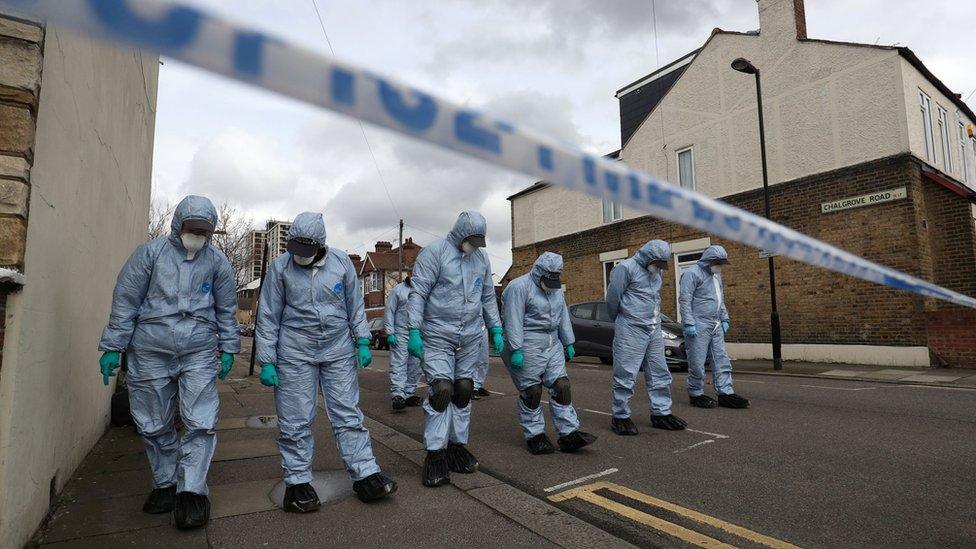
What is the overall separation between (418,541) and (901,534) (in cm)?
256

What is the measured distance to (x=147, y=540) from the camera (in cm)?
295

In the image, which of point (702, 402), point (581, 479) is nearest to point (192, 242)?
point (581, 479)

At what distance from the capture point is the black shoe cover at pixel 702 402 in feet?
21.9

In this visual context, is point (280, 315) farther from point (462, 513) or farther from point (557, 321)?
point (557, 321)

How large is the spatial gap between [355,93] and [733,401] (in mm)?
6605

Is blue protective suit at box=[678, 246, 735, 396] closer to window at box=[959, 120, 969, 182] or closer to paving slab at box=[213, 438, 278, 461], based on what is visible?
paving slab at box=[213, 438, 278, 461]

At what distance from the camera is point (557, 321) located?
4.97 meters

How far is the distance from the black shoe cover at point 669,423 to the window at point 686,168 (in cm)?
1185

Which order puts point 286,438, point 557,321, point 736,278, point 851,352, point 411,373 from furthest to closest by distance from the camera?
point 736,278 → point 851,352 → point 411,373 → point 557,321 → point 286,438

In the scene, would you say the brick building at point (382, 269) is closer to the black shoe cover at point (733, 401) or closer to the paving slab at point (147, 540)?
the black shoe cover at point (733, 401)

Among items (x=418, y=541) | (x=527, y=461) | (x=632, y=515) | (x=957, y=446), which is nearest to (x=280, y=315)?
(x=418, y=541)

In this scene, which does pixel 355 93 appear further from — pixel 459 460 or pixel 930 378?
pixel 930 378

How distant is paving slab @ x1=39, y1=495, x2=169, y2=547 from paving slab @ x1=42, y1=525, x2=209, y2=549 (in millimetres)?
72

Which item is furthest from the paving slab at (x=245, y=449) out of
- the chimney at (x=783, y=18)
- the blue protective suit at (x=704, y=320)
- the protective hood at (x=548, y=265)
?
the chimney at (x=783, y=18)
